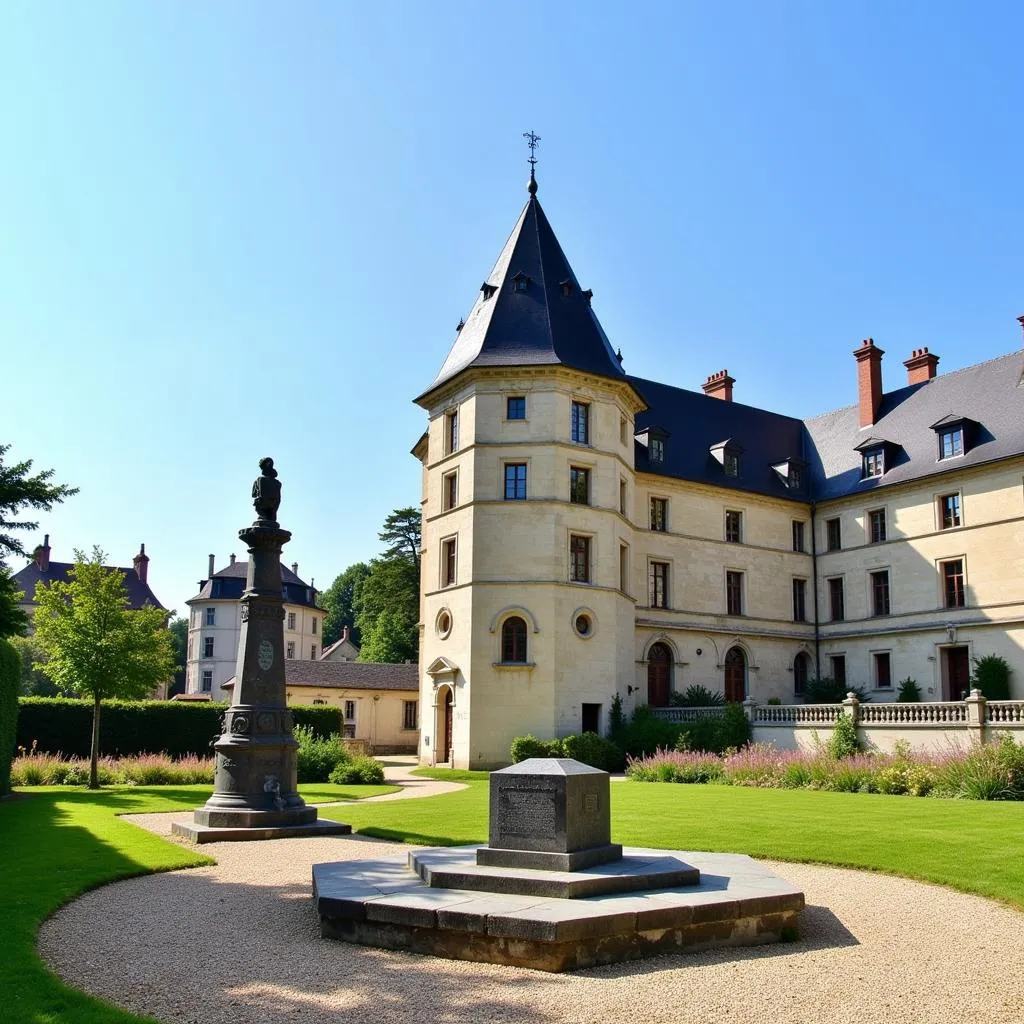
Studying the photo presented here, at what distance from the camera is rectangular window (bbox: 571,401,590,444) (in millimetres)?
31719

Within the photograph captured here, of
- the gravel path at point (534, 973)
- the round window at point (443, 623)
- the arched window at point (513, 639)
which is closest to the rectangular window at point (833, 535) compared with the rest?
the arched window at point (513, 639)

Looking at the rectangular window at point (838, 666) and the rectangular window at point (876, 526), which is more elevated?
the rectangular window at point (876, 526)

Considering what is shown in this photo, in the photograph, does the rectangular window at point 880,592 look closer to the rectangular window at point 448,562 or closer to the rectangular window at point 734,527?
the rectangular window at point 734,527

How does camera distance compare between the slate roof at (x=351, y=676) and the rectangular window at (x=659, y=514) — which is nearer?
A: the rectangular window at (x=659, y=514)

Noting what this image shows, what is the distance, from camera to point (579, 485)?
3170cm

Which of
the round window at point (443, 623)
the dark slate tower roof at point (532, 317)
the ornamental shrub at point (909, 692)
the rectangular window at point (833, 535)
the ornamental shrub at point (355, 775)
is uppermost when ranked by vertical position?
the dark slate tower roof at point (532, 317)

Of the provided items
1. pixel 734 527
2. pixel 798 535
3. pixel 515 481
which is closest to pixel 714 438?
pixel 734 527

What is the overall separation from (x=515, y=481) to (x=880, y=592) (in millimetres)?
15307

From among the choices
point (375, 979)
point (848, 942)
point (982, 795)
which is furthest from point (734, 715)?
point (375, 979)

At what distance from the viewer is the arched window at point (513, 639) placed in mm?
30234

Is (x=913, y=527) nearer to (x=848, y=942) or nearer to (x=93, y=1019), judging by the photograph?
(x=848, y=942)

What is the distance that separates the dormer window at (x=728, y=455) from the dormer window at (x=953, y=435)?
7.27m

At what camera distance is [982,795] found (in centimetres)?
1858

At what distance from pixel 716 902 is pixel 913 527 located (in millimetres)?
30756
